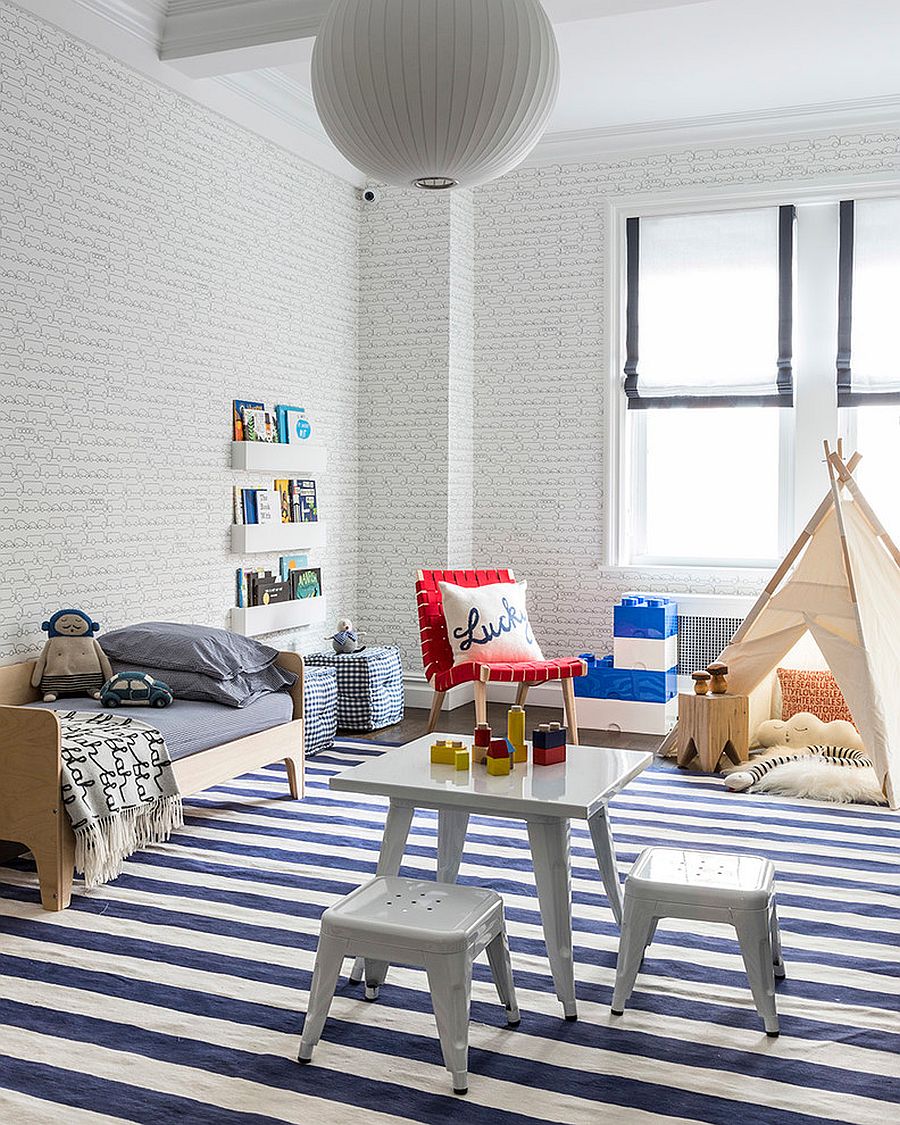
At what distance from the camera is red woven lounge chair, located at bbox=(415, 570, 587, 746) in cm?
501

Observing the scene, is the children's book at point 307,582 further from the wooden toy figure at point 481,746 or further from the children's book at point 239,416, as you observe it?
the wooden toy figure at point 481,746

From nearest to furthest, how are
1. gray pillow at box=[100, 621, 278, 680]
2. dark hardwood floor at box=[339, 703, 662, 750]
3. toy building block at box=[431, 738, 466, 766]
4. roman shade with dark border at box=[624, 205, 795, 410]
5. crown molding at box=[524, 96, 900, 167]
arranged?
toy building block at box=[431, 738, 466, 766], gray pillow at box=[100, 621, 278, 680], dark hardwood floor at box=[339, 703, 662, 750], crown molding at box=[524, 96, 900, 167], roman shade with dark border at box=[624, 205, 795, 410]

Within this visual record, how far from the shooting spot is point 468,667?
504 centimetres

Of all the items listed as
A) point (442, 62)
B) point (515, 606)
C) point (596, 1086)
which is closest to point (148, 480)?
point (515, 606)

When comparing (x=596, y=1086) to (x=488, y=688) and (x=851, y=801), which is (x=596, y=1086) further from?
(x=488, y=688)

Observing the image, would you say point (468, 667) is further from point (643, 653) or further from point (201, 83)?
point (201, 83)

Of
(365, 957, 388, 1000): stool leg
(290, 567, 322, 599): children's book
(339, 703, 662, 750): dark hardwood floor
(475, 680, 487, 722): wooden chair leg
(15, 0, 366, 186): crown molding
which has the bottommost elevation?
(339, 703, 662, 750): dark hardwood floor

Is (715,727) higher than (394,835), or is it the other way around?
(394,835)

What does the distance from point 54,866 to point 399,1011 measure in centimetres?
118

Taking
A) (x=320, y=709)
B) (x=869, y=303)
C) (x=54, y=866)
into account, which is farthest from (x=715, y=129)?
(x=54, y=866)

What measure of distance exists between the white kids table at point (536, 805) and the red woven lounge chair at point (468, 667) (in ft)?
6.33

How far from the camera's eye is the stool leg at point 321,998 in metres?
2.29

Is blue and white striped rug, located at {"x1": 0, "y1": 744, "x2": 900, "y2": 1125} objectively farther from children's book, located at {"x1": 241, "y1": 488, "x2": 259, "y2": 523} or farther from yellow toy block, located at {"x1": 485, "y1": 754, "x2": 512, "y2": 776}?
children's book, located at {"x1": 241, "y1": 488, "x2": 259, "y2": 523}

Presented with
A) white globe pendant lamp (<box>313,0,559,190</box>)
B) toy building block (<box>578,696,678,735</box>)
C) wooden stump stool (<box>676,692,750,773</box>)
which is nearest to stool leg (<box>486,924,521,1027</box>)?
white globe pendant lamp (<box>313,0,559,190</box>)
